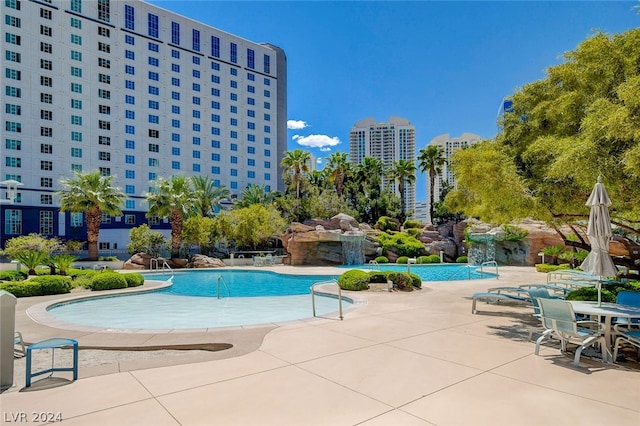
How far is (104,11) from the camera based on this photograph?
163 ft

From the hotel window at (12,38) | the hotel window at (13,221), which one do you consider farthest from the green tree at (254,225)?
the hotel window at (12,38)

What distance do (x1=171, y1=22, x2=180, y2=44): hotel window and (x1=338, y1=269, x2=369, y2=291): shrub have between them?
53453 mm

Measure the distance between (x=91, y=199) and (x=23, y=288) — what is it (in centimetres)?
1707

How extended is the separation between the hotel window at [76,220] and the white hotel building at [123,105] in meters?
0.10

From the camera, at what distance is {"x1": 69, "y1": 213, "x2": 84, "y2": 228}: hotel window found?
150 ft

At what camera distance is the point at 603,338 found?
19.4 feet

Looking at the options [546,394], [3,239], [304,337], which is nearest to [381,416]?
[546,394]

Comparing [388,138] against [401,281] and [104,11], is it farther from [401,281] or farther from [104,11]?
[401,281]

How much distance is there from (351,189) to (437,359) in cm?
4458

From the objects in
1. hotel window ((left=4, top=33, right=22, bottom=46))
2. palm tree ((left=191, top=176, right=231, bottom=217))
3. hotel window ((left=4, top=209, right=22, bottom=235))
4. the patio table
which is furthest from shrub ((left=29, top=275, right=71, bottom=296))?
hotel window ((left=4, top=33, right=22, bottom=46))

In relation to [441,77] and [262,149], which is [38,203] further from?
[441,77]

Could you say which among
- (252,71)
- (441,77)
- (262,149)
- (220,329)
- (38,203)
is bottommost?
(220,329)

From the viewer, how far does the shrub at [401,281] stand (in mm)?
14219

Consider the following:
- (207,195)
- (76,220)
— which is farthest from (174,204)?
(76,220)
